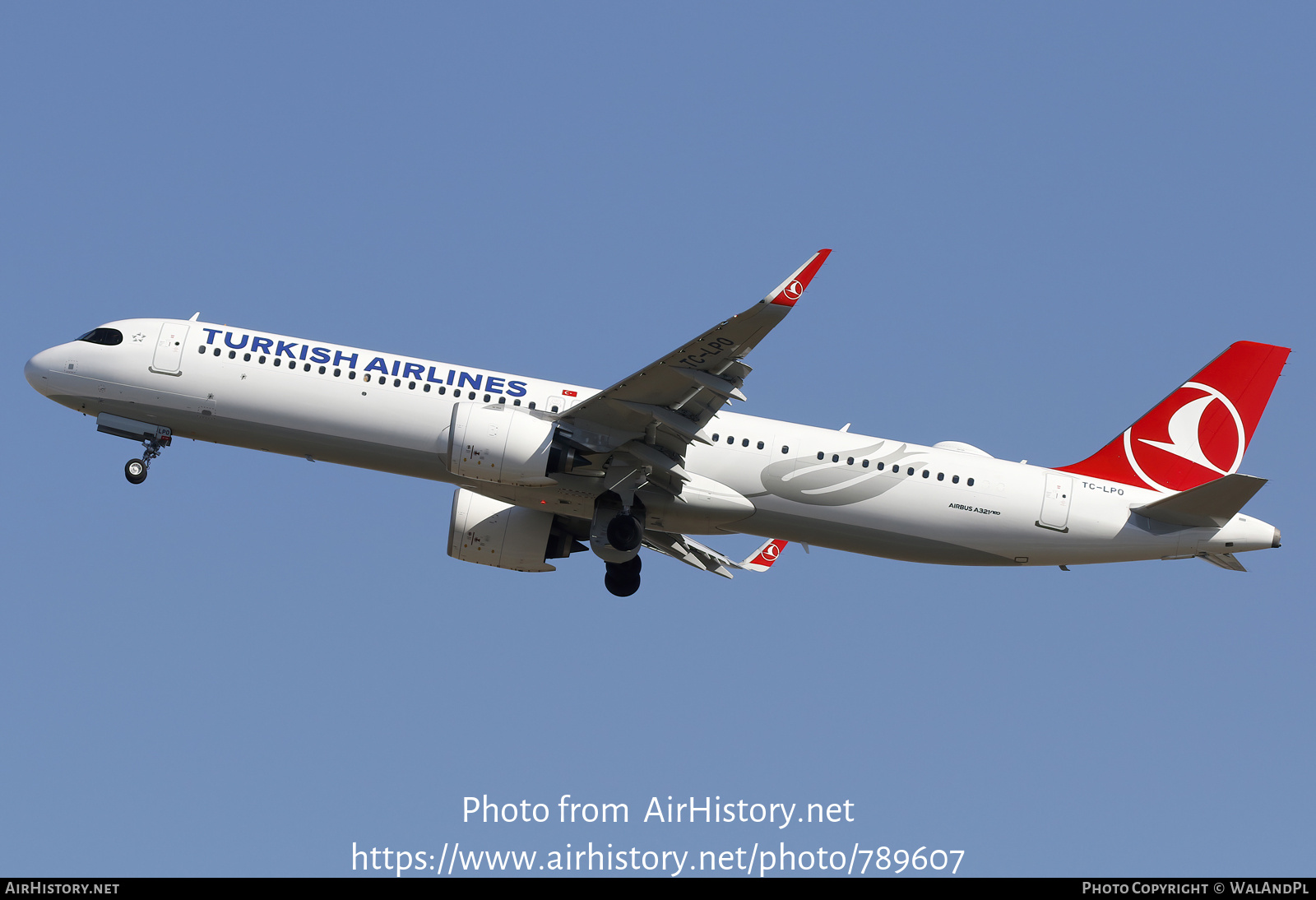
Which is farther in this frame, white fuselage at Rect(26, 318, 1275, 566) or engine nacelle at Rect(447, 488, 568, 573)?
engine nacelle at Rect(447, 488, 568, 573)

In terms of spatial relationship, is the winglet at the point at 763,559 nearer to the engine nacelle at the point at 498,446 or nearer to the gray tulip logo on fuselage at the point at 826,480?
the gray tulip logo on fuselage at the point at 826,480

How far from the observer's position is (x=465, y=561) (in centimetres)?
3712

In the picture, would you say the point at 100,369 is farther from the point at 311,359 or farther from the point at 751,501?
the point at 751,501

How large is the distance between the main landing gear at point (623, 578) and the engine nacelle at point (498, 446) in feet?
18.9

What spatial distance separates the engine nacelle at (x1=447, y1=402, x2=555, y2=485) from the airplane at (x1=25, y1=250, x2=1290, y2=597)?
57mm

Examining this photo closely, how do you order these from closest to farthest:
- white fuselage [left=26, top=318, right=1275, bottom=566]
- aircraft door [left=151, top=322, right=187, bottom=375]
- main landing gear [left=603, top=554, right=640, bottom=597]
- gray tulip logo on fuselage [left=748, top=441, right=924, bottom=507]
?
1. white fuselage [left=26, top=318, right=1275, bottom=566]
2. gray tulip logo on fuselage [left=748, top=441, right=924, bottom=507]
3. aircraft door [left=151, top=322, right=187, bottom=375]
4. main landing gear [left=603, top=554, right=640, bottom=597]

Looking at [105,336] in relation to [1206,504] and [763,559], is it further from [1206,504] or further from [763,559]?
[1206,504]

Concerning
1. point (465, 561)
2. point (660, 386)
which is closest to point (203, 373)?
point (465, 561)

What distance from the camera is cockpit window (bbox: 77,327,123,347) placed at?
112 ft

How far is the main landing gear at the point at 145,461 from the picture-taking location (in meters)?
33.6

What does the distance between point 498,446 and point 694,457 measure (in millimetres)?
4792

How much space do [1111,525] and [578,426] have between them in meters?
12.8

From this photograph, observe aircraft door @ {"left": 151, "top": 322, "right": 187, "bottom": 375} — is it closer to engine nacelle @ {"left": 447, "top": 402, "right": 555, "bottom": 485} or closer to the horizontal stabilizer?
engine nacelle @ {"left": 447, "top": 402, "right": 555, "bottom": 485}

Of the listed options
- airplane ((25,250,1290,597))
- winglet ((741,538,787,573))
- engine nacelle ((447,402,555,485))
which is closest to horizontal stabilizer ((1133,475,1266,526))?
airplane ((25,250,1290,597))
